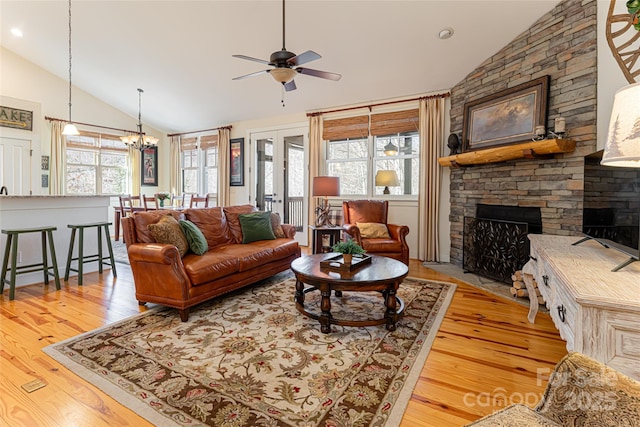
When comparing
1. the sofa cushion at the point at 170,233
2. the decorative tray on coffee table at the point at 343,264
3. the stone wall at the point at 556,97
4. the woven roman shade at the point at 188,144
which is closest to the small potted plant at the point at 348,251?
the decorative tray on coffee table at the point at 343,264

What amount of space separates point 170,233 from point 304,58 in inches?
79.2

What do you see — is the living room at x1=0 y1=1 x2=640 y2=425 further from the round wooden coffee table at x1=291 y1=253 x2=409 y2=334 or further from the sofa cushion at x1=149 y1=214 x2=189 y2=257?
the sofa cushion at x1=149 y1=214 x2=189 y2=257

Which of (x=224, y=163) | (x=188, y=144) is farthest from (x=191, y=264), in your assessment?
(x=188, y=144)

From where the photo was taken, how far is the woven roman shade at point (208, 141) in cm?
748

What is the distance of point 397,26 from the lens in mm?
3736

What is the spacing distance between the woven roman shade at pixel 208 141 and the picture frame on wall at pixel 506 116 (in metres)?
5.44

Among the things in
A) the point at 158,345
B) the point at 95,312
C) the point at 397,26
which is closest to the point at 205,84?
the point at 397,26

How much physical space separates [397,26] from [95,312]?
4.38m

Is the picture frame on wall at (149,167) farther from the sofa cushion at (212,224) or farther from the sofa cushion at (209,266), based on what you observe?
the sofa cushion at (209,266)

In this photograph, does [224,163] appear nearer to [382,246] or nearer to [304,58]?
[382,246]

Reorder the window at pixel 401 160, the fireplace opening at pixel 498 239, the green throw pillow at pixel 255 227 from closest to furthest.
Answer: the fireplace opening at pixel 498 239, the green throw pillow at pixel 255 227, the window at pixel 401 160

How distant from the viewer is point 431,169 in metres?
4.94

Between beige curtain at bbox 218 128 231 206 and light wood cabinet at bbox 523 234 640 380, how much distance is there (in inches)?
260

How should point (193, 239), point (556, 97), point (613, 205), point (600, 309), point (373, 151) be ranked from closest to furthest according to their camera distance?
1. point (600, 309)
2. point (613, 205)
3. point (193, 239)
4. point (556, 97)
5. point (373, 151)
